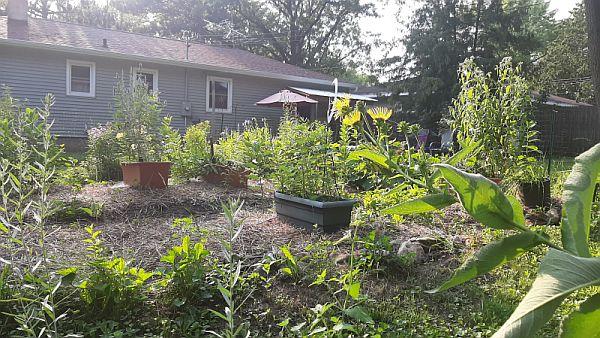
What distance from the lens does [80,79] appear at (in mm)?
13109

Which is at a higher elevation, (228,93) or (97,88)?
(228,93)

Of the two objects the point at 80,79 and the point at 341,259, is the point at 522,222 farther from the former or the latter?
the point at 80,79

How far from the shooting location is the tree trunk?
3508 mm

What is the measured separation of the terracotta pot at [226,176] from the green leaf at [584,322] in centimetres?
497

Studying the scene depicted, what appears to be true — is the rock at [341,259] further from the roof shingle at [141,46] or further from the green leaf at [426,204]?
the roof shingle at [141,46]

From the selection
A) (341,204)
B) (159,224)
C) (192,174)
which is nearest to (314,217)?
(341,204)

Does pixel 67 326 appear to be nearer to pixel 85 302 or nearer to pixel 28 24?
pixel 85 302

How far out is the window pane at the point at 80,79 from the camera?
42.7ft

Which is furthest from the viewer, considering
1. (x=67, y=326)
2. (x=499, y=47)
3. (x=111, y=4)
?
(x=111, y=4)

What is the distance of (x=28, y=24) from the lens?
44.3ft

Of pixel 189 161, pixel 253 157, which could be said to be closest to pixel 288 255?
pixel 253 157

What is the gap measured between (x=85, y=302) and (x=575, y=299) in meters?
2.42

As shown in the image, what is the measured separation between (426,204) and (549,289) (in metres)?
0.27

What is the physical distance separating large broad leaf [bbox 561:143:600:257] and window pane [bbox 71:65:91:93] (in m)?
14.3
